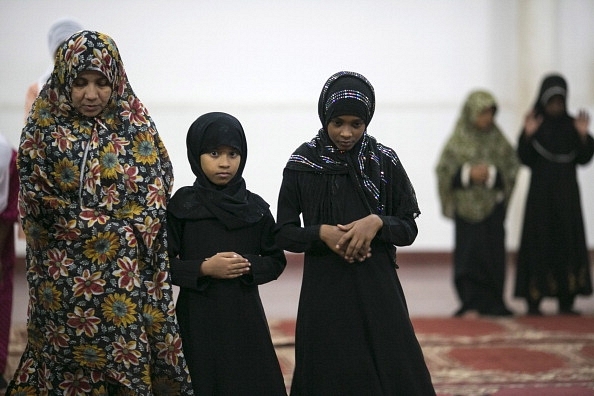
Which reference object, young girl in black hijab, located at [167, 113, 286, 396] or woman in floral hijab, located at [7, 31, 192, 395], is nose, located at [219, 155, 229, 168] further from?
woman in floral hijab, located at [7, 31, 192, 395]

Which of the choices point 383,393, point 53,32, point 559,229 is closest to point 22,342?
point 53,32

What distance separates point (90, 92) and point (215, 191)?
0.52 metres

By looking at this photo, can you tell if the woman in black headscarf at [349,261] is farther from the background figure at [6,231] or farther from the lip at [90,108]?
the background figure at [6,231]

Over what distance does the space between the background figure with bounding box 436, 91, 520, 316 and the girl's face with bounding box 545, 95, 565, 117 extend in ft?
1.31

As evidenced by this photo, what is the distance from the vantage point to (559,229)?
7.01m

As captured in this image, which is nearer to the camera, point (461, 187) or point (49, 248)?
point (49, 248)

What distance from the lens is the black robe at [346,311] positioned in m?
3.15

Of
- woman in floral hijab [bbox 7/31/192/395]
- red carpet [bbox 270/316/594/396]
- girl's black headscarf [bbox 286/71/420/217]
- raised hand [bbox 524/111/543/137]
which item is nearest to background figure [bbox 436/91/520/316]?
raised hand [bbox 524/111/543/137]

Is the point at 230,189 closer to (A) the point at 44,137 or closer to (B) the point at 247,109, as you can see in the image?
(A) the point at 44,137

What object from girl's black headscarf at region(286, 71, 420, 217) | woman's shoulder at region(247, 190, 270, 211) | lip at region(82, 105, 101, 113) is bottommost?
woman's shoulder at region(247, 190, 270, 211)

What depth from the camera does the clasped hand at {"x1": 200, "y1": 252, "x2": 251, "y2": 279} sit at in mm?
3111

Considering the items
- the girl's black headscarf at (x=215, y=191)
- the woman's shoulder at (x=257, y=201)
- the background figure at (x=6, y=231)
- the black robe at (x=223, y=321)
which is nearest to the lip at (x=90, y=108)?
the girl's black headscarf at (x=215, y=191)

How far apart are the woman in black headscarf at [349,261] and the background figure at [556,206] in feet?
13.2

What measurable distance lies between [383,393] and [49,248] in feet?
3.96
